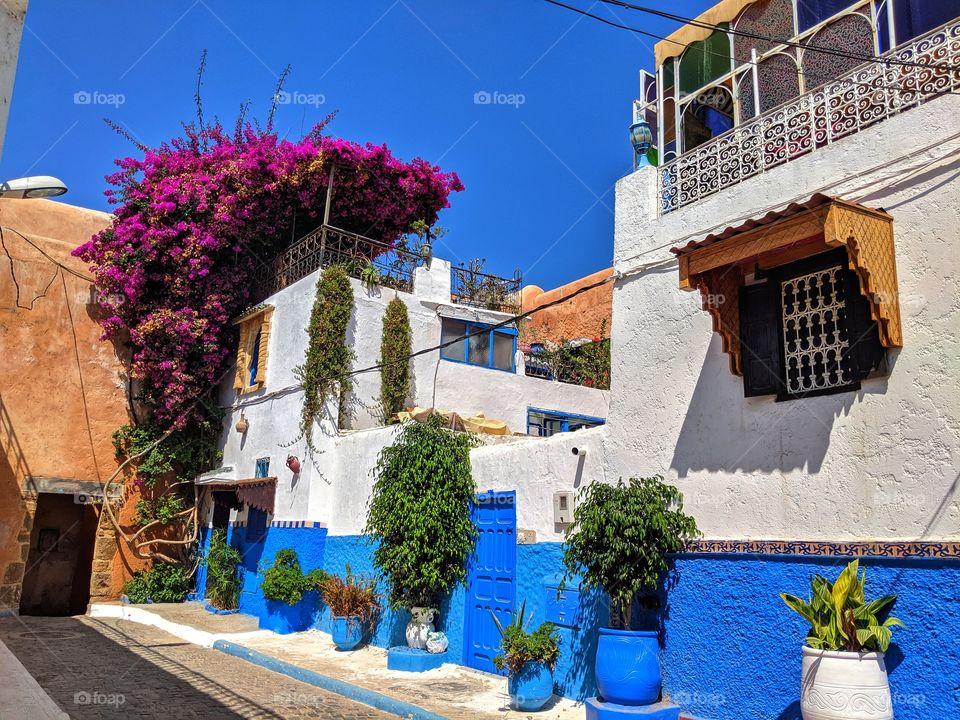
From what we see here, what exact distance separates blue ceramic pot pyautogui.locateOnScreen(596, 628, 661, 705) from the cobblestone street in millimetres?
2604

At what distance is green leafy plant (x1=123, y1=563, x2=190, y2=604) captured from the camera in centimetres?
1619

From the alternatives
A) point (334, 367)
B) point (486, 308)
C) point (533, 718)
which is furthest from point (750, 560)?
point (486, 308)

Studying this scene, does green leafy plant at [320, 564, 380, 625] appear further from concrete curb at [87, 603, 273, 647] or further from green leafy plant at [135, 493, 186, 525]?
green leafy plant at [135, 493, 186, 525]

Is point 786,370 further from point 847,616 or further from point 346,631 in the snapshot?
point 346,631

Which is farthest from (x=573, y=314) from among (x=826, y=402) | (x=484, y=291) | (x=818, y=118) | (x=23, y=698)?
(x=23, y=698)

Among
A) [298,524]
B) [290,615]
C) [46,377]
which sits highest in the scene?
[46,377]

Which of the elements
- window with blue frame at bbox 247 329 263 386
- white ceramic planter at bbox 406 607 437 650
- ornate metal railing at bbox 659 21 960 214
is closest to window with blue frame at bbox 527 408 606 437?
window with blue frame at bbox 247 329 263 386

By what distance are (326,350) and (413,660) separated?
593cm

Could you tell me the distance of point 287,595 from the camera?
40.4 ft

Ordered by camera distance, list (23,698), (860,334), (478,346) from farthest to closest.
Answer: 1. (478,346)
2. (23,698)
3. (860,334)

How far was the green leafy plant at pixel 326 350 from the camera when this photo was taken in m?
13.7

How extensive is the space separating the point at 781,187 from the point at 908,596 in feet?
12.3

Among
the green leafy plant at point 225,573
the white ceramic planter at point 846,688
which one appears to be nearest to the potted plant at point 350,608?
the green leafy plant at point 225,573

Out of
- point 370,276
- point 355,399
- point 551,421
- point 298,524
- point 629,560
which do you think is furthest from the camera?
point 551,421
